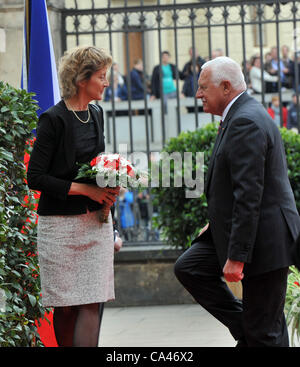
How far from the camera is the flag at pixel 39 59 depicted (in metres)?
6.22

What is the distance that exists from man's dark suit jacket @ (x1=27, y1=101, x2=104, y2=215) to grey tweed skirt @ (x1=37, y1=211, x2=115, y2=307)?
55mm

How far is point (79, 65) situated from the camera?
464 cm

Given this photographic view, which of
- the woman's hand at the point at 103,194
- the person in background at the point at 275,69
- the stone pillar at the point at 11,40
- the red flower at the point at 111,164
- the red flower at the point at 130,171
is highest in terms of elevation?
the stone pillar at the point at 11,40

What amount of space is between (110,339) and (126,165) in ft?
9.31

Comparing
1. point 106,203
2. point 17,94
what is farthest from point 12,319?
point 17,94

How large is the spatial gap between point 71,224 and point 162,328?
3167 mm

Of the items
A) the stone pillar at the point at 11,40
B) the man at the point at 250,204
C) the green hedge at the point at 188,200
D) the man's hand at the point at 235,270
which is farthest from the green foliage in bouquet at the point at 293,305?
the stone pillar at the point at 11,40

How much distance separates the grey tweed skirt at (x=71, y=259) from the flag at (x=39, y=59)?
1806 millimetres

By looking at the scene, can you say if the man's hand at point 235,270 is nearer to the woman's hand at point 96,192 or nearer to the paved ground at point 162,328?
the woman's hand at point 96,192

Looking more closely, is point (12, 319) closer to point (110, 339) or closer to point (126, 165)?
point (126, 165)

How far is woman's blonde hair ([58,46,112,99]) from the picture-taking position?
4633 millimetres

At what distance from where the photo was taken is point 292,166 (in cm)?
767

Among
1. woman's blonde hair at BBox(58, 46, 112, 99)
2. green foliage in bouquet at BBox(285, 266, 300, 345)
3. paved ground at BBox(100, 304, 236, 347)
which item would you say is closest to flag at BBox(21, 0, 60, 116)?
woman's blonde hair at BBox(58, 46, 112, 99)

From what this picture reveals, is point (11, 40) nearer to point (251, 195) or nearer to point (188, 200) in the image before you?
point (188, 200)
